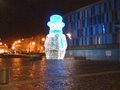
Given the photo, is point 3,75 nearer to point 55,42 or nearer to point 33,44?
point 55,42

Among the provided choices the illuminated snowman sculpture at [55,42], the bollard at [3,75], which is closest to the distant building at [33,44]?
the illuminated snowman sculpture at [55,42]

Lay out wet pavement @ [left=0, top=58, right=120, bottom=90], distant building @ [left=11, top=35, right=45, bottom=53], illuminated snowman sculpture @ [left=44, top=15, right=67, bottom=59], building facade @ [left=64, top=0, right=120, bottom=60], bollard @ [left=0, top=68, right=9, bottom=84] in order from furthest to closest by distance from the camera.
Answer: distant building @ [left=11, top=35, right=45, bottom=53] → building facade @ [left=64, top=0, right=120, bottom=60] → illuminated snowman sculpture @ [left=44, top=15, right=67, bottom=59] → wet pavement @ [left=0, top=58, right=120, bottom=90] → bollard @ [left=0, top=68, right=9, bottom=84]

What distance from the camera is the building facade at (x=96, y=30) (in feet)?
225

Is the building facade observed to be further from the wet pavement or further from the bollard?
the bollard

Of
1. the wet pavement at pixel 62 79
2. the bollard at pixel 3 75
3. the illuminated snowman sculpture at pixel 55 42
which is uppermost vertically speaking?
the illuminated snowman sculpture at pixel 55 42

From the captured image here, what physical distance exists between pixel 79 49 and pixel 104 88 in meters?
68.8

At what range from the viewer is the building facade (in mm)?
68562

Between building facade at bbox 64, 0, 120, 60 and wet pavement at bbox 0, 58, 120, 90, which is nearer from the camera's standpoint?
wet pavement at bbox 0, 58, 120, 90

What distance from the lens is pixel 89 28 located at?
8088 centimetres

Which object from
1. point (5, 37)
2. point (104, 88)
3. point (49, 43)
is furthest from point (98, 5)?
point (104, 88)

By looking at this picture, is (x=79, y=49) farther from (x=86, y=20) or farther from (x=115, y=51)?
(x=115, y=51)

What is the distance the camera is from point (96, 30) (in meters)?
76.9

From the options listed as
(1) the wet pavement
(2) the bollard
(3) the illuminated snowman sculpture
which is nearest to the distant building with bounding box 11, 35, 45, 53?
(3) the illuminated snowman sculpture

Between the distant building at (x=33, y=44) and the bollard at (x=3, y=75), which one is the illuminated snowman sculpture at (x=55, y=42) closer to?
the bollard at (x=3, y=75)
